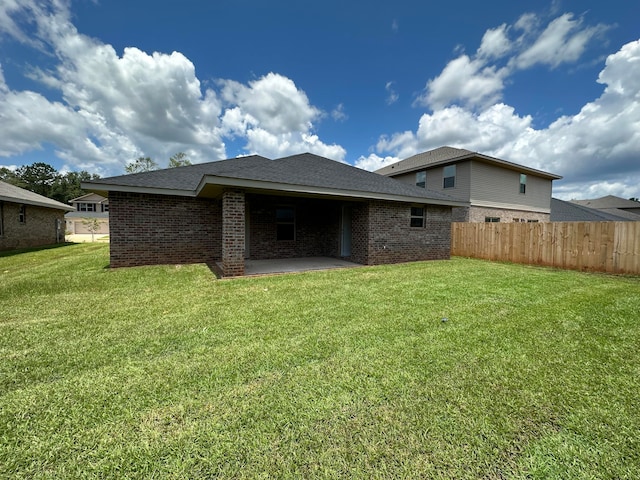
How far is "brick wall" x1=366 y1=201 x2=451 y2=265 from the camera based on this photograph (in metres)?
9.73

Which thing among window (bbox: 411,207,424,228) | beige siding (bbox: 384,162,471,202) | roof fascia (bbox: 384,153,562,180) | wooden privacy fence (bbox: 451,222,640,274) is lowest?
wooden privacy fence (bbox: 451,222,640,274)

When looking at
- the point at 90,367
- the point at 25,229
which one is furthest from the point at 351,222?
the point at 25,229

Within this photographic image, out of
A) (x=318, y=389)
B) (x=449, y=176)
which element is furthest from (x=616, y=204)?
(x=318, y=389)

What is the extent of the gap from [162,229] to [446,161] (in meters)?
15.1

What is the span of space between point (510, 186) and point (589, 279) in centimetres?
1137

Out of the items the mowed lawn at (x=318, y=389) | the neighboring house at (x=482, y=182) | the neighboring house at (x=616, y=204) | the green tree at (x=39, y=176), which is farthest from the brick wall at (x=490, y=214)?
the green tree at (x=39, y=176)

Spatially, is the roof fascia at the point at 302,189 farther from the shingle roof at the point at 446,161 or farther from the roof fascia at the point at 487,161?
the shingle roof at the point at 446,161

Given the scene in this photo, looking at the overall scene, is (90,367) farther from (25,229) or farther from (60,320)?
(25,229)

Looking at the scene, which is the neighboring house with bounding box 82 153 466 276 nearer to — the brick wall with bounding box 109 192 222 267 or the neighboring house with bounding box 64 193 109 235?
the brick wall with bounding box 109 192 222 267

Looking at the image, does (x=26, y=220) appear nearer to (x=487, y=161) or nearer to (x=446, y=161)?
(x=446, y=161)

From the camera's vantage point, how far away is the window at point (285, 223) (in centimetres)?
1102

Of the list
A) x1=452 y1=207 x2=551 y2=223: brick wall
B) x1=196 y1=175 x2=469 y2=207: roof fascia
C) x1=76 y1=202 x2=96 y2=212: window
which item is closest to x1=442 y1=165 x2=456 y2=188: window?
x1=452 y1=207 x2=551 y2=223: brick wall

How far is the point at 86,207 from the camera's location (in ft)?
135

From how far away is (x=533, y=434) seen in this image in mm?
1891
